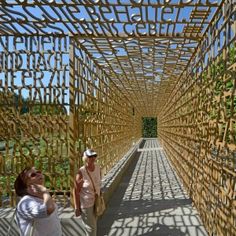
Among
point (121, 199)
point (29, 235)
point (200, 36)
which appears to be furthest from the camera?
point (121, 199)

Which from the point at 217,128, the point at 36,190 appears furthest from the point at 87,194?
the point at 217,128

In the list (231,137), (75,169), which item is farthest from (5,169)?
(231,137)

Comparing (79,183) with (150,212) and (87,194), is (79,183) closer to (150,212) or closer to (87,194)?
(87,194)

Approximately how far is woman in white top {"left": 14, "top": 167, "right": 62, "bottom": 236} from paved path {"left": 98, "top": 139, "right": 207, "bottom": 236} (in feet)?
7.86

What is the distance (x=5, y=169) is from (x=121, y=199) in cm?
273

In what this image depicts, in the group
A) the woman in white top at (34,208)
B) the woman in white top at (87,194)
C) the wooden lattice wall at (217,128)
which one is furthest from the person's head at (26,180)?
the wooden lattice wall at (217,128)

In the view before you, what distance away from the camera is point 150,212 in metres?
6.21

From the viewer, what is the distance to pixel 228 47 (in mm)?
3672

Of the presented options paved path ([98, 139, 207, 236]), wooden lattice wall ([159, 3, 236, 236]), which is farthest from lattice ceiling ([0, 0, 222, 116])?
paved path ([98, 139, 207, 236])

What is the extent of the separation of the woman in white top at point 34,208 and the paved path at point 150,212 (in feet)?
7.86

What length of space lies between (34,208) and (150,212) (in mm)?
3820

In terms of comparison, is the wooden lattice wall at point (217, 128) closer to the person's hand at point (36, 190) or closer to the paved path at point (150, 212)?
the paved path at point (150, 212)

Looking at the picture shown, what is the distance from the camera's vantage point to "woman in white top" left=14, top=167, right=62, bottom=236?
2.70 m

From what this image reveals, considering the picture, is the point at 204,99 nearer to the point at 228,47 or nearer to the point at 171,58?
the point at 228,47
